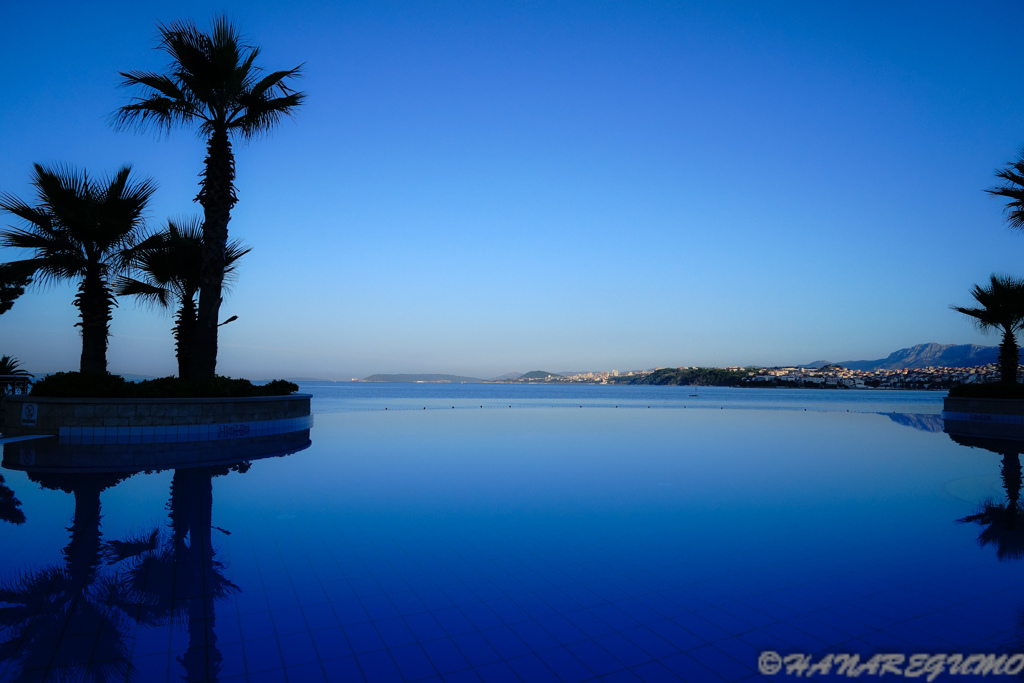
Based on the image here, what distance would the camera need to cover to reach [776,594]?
4.82m

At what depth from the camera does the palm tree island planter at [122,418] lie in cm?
1292

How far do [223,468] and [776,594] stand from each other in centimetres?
933

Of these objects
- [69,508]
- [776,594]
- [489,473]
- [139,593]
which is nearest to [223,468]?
[69,508]

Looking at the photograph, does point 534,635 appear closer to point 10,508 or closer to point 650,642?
point 650,642

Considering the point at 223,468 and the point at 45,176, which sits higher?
the point at 45,176

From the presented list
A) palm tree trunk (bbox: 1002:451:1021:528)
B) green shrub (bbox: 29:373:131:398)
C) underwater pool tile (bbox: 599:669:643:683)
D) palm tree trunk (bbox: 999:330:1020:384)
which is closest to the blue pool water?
underwater pool tile (bbox: 599:669:643:683)

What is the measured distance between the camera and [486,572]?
17.5ft

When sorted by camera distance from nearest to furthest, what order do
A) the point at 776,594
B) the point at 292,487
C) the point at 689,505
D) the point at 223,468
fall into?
the point at 776,594, the point at 689,505, the point at 292,487, the point at 223,468

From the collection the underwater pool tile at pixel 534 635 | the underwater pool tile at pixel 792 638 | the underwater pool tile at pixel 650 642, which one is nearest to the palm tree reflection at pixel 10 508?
the underwater pool tile at pixel 534 635

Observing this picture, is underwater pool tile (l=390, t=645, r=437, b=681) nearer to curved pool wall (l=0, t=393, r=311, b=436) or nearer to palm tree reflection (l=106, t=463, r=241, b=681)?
palm tree reflection (l=106, t=463, r=241, b=681)

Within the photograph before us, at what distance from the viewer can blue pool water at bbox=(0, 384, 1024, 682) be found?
3.65 meters

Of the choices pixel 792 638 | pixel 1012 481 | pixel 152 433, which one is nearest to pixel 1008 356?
pixel 1012 481

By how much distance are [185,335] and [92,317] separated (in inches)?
182

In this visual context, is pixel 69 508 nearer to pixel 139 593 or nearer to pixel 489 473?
pixel 139 593
